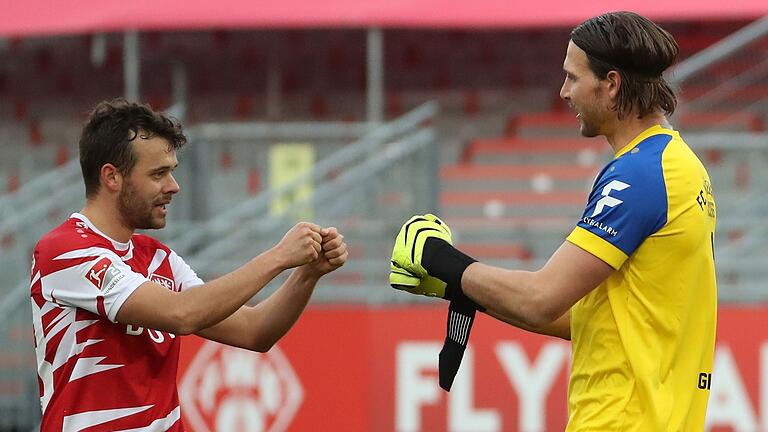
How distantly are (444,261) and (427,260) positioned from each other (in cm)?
5

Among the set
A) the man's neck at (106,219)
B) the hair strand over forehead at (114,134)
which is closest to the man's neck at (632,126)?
the hair strand over forehead at (114,134)

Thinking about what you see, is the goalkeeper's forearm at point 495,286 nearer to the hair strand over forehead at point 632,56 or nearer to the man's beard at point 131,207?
the hair strand over forehead at point 632,56

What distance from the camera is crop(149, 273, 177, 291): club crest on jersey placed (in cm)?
401

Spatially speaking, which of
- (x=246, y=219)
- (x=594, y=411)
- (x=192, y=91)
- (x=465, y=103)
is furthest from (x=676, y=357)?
(x=192, y=91)

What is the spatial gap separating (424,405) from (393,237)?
1.11 metres

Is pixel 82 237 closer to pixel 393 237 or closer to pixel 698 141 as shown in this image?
pixel 393 237

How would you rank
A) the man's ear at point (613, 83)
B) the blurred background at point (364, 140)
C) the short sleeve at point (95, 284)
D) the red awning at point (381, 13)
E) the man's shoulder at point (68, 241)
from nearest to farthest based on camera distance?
the man's ear at point (613, 83) < the short sleeve at point (95, 284) < the man's shoulder at point (68, 241) < the blurred background at point (364, 140) < the red awning at point (381, 13)

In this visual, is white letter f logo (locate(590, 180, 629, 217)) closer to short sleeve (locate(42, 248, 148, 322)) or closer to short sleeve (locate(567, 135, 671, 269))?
short sleeve (locate(567, 135, 671, 269))

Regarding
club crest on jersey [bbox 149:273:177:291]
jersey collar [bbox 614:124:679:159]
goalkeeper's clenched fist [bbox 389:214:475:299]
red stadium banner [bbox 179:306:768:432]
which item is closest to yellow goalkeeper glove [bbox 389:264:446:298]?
goalkeeper's clenched fist [bbox 389:214:475:299]

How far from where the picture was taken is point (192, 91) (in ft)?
46.5

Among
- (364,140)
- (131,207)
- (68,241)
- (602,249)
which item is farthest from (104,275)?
(364,140)

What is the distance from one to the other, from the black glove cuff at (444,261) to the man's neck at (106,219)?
3.00 ft

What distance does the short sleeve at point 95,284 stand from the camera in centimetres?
370

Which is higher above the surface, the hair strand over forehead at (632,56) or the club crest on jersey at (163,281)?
the hair strand over forehead at (632,56)
